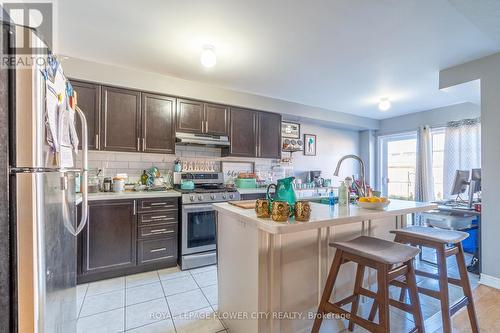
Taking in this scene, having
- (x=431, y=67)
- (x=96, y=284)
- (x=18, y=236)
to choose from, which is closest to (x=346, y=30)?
(x=431, y=67)

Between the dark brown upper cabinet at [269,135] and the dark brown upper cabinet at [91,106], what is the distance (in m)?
A: 2.27

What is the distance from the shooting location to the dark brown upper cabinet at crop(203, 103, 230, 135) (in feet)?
11.3

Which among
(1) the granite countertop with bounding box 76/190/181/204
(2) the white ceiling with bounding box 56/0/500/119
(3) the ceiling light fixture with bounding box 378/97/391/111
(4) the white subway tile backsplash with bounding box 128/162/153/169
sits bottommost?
(1) the granite countertop with bounding box 76/190/181/204

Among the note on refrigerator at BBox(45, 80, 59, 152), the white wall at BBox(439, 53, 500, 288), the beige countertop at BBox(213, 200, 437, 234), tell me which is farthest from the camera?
the white wall at BBox(439, 53, 500, 288)

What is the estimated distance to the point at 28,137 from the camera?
0.79m

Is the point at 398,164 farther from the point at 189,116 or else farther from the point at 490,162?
the point at 189,116

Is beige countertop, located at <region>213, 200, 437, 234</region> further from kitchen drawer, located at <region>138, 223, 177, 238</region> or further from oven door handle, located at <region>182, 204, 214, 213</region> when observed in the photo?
kitchen drawer, located at <region>138, 223, 177, 238</region>

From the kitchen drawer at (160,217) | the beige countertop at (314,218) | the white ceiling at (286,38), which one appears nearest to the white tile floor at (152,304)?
the kitchen drawer at (160,217)

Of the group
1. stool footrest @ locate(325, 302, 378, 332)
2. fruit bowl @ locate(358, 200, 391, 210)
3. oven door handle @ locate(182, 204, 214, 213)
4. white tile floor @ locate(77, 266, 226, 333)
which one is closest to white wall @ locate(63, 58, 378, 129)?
oven door handle @ locate(182, 204, 214, 213)

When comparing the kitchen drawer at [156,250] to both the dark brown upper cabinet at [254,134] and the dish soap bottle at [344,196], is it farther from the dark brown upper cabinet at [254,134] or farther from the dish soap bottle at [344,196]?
the dish soap bottle at [344,196]

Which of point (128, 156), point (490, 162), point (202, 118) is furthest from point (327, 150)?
point (128, 156)

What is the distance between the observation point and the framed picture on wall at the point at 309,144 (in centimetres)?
493

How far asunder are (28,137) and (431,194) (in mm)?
5634

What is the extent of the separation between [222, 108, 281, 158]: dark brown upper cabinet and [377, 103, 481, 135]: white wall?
290cm
